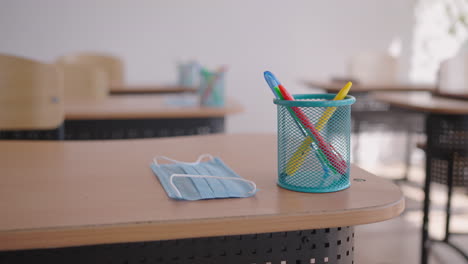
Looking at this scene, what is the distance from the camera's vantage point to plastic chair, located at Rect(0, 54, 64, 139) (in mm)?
1866

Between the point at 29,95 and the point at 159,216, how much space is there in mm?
1265

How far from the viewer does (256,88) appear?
5.39 m

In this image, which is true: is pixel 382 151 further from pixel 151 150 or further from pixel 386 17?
pixel 151 150

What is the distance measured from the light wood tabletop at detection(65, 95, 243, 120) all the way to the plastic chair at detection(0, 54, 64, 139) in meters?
0.25

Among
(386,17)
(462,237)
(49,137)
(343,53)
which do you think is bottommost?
(462,237)

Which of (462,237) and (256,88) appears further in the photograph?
(256,88)

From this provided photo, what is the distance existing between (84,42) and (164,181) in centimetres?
419

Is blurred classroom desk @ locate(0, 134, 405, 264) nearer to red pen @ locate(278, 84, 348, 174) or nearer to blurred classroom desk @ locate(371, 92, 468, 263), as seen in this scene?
red pen @ locate(278, 84, 348, 174)

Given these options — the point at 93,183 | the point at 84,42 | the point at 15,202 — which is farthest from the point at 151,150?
the point at 84,42

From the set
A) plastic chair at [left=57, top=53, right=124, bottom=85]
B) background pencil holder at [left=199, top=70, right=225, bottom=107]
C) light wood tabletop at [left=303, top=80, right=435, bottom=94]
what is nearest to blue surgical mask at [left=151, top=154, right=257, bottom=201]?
background pencil holder at [left=199, top=70, right=225, bottom=107]

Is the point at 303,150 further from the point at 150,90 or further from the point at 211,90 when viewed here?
the point at 150,90

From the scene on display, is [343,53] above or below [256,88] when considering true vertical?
above

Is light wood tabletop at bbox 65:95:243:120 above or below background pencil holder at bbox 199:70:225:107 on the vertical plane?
below

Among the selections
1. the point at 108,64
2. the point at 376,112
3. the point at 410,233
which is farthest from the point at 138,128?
the point at 376,112
